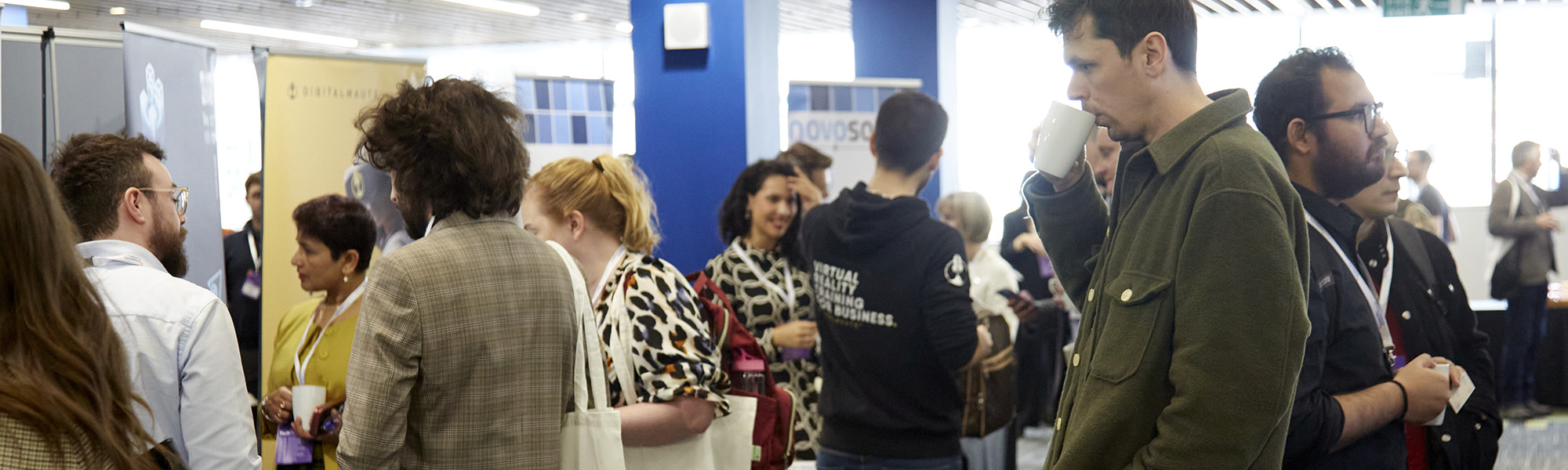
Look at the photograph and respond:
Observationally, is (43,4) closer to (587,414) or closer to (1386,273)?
(587,414)

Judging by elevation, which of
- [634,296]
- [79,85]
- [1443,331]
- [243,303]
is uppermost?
[79,85]

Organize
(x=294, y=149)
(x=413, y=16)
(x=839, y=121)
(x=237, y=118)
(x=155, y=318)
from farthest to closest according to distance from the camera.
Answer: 1. (x=237, y=118)
2. (x=413, y=16)
3. (x=839, y=121)
4. (x=294, y=149)
5. (x=155, y=318)

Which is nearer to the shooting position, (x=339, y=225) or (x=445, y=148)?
(x=445, y=148)

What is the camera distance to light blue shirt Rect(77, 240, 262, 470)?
194 cm

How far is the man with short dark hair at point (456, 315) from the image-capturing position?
5.80 ft

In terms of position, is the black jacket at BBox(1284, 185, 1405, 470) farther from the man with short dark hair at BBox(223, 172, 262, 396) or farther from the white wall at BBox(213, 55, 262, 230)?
the white wall at BBox(213, 55, 262, 230)

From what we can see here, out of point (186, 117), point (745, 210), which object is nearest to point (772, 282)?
point (745, 210)

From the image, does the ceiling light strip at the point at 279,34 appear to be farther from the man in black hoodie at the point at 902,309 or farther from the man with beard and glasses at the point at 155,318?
the man in black hoodie at the point at 902,309

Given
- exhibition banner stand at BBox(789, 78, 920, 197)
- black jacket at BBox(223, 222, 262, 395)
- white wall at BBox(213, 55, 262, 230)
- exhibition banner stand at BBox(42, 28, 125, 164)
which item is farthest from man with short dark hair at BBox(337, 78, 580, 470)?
white wall at BBox(213, 55, 262, 230)

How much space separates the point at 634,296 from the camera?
218cm

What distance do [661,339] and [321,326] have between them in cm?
128

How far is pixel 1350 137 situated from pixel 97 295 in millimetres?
1895

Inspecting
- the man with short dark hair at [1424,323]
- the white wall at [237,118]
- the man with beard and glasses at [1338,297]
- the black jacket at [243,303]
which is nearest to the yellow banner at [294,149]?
the black jacket at [243,303]

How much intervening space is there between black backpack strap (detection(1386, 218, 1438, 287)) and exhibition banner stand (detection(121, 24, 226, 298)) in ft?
10.3
